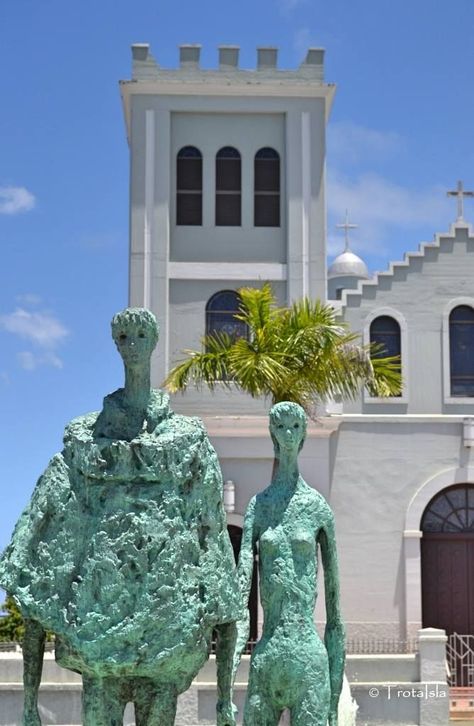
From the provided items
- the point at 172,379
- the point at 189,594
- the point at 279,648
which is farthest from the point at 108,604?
the point at 172,379

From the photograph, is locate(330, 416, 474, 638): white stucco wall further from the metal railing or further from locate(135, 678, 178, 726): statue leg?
locate(135, 678, 178, 726): statue leg

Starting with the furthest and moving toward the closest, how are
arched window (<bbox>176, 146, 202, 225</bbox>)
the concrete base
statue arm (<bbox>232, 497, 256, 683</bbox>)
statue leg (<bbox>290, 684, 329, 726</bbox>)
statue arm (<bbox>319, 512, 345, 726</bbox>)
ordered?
arched window (<bbox>176, 146, 202, 225</bbox>)
the concrete base
statue arm (<bbox>319, 512, 345, 726</bbox>)
statue leg (<bbox>290, 684, 329, 726</bbox>)
statue arm (<bbox>232, 497, 256, 683</bbox>)

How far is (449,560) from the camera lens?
22016 millimetres

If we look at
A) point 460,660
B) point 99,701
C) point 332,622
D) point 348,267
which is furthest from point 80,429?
point 348,267

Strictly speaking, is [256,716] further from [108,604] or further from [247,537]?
[108,604]

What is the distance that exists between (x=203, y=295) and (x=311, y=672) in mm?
17586

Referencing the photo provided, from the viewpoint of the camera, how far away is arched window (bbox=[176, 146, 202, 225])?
23.2 meters

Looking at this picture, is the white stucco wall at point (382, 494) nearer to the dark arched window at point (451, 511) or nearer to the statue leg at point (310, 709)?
the dark arched window at point (451, 511)

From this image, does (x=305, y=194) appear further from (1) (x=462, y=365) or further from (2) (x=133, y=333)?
(2) (x=133, y=333)

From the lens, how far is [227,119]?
23375mm

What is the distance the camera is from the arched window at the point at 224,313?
22609 mm

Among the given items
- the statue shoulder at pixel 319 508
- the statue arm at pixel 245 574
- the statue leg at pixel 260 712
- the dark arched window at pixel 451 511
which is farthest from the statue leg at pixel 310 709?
the dark arched window at pixel 451 511

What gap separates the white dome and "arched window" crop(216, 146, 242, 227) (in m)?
11.8

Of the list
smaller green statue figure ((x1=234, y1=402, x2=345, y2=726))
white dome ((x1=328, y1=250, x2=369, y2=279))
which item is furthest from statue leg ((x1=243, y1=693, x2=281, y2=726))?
white dome ((x1=328, y1=250, x2=369, y2=279))
